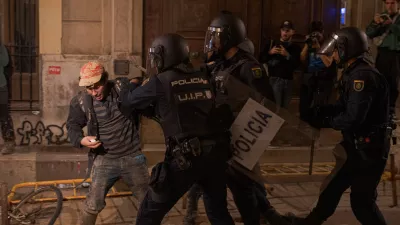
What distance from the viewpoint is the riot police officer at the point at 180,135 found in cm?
407

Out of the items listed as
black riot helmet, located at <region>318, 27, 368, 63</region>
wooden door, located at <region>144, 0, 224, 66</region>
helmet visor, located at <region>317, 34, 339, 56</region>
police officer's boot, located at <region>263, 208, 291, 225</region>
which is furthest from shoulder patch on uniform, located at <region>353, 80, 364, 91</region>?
wooden door, located at <region>144, 0, 224, 66</region>

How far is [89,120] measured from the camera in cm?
481

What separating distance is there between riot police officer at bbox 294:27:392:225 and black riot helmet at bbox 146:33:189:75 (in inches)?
50.1

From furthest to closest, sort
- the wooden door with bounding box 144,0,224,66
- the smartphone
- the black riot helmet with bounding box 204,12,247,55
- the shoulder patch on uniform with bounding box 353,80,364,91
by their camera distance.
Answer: the wooden door with bounding box 144,0,224,66
the smartphone
the black riot helmet with bounding box 204,12,247,55
the shoulder patch on uniform with bounding box 353,80,364,91

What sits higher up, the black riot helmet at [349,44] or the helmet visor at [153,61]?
the black riot helmet at [349,44]

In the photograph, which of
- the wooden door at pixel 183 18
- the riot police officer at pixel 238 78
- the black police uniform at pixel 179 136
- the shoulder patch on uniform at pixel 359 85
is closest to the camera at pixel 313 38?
the wooden door at pixel 183 18

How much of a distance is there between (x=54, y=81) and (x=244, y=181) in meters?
4.15

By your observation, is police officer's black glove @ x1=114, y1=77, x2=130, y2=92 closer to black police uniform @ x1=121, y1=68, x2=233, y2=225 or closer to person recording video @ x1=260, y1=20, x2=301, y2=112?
black police uniform @ x1=121, y1=68, x2=233, y2=225

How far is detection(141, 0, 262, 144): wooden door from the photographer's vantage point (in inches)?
324

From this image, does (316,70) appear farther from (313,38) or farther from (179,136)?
(179,136)

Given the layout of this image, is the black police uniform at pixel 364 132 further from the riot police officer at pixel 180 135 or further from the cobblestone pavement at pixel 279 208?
the cobblestone pavement at pixel 279 208

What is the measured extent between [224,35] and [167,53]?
859 millimetres

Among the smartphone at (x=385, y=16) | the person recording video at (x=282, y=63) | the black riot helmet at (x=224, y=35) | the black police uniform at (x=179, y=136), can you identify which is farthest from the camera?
the person recording video at (x=282, y=63)

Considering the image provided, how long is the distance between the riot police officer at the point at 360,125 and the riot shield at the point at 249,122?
50cm
